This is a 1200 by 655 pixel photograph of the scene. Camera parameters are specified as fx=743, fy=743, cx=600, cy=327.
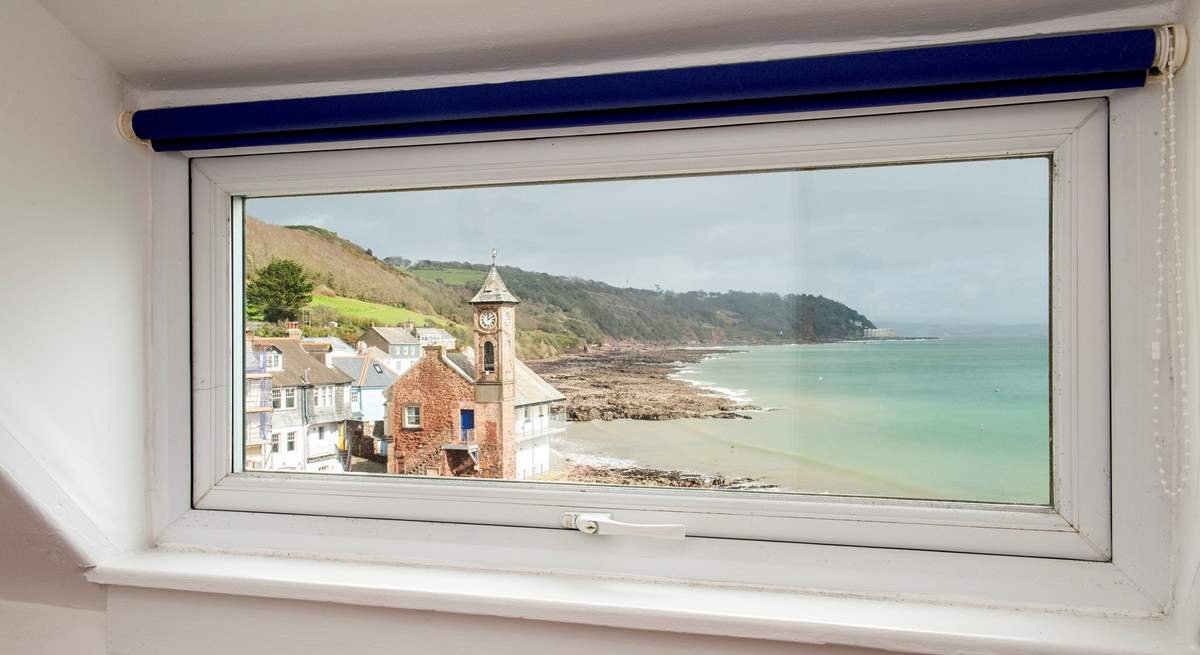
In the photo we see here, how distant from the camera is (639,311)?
1011 millimetres

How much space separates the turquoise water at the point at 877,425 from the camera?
889mm

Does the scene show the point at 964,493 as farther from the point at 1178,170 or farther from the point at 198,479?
the point at 198,479

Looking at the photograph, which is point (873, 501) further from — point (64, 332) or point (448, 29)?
point (64, 332)

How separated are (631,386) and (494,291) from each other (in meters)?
0.23

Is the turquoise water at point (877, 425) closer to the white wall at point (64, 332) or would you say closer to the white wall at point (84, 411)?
the white wall at point (84, 411)

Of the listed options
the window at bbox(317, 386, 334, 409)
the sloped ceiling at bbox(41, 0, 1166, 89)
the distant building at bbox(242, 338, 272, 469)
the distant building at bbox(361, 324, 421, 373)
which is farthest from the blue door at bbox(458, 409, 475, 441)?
the sloped ceiling at bbox(41, 0, 1166, 89)

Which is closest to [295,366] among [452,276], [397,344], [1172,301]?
[397,344]

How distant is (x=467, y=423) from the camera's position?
1049 mm

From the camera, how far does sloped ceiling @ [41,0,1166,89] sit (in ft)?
2.71

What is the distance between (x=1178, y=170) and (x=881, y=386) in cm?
38

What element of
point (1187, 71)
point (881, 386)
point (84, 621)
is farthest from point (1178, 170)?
point (84, 621)

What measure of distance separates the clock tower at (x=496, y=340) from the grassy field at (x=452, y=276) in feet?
0.05

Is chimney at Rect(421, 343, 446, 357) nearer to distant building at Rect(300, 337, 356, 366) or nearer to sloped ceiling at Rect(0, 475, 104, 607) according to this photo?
distant building at Rect(300, 337, 356, 366)

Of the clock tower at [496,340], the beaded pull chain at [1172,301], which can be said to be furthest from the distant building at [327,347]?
the beaded pull chain at [1172,301]
